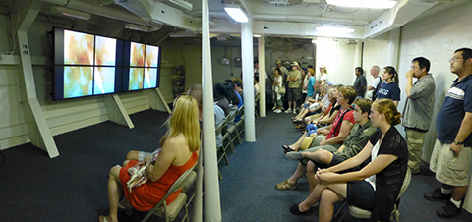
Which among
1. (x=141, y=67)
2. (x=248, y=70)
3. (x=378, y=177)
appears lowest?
(x=378, y=177)

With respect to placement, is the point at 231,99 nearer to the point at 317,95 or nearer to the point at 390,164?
the point at 317,95

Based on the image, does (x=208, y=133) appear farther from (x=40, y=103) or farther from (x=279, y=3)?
(x=40, y=103)

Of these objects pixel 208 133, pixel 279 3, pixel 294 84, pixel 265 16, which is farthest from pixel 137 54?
pixel 208 133

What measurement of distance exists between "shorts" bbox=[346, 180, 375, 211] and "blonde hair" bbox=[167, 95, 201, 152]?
46.1 inches

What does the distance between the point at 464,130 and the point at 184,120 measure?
95.0 inches

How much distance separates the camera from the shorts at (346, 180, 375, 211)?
1.64 metres

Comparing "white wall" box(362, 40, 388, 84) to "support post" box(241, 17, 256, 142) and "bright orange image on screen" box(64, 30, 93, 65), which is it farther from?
"bright orange image on screen" box(64, 30, 93, 65)

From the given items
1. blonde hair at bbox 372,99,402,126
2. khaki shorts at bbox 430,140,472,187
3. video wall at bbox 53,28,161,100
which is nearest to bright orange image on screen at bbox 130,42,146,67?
video wall at bbox 53,28,161,100

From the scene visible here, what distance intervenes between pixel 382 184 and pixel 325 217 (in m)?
0.47

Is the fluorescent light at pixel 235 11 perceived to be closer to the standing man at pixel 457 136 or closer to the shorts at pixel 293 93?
the standing man at pixel 457 136

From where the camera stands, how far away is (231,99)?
4.61 meters

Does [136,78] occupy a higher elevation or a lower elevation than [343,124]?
higher

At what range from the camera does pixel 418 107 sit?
2840 mm

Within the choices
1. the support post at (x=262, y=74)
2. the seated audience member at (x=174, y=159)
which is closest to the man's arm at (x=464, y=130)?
the seated audience member at (x=174, y=159)
